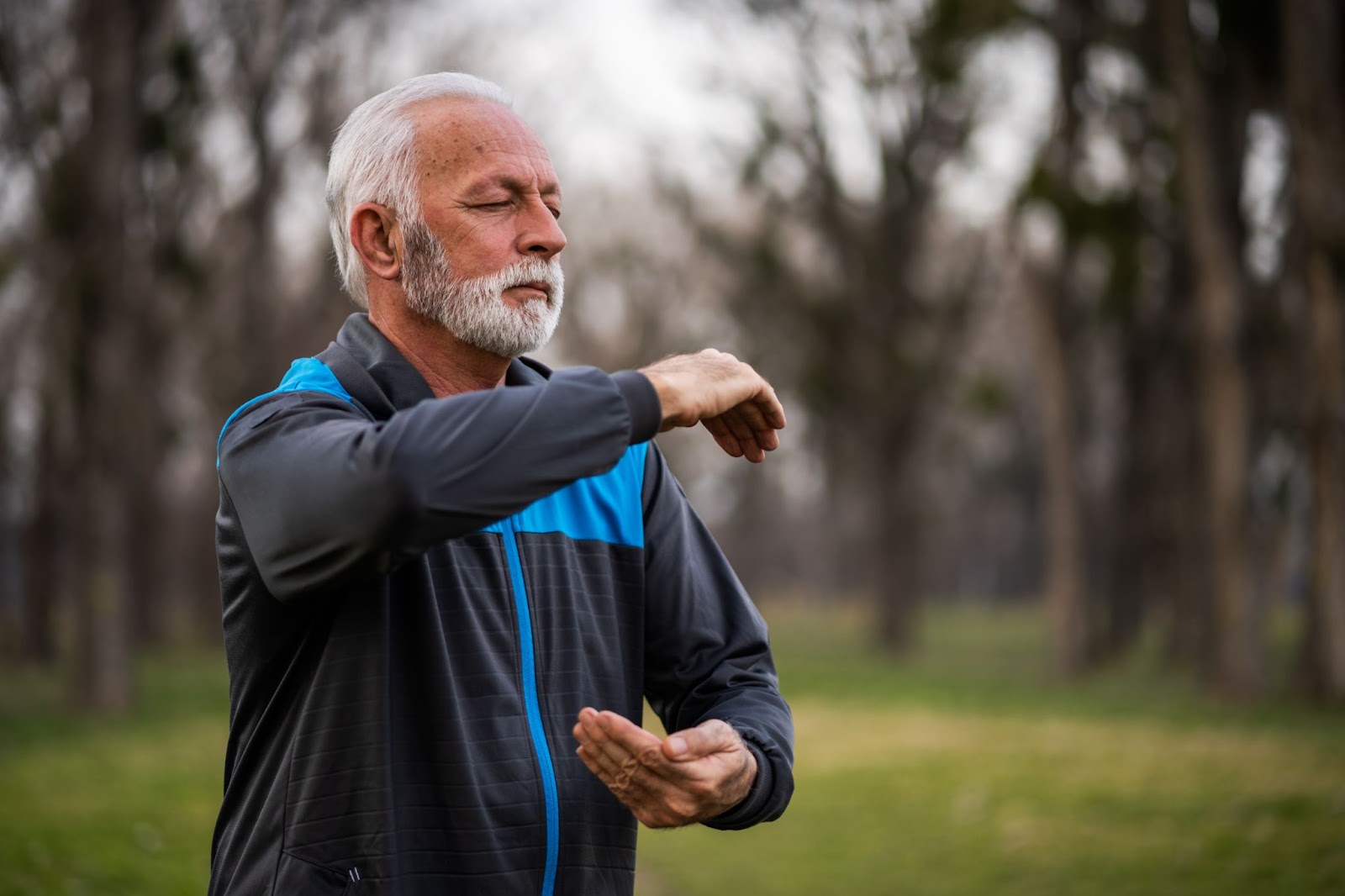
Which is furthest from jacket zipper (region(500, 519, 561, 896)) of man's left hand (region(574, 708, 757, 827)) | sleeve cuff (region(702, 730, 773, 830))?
sleeve cuff (region(702, 730, 773, 830))

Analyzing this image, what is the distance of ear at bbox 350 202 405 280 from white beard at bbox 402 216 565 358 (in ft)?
0.10

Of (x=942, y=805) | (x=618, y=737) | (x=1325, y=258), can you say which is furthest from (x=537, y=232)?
(x=1325, y=258)

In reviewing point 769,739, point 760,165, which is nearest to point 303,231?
point 760,165

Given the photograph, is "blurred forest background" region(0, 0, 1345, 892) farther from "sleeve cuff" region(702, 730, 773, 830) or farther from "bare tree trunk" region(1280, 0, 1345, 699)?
"sleeve cuff" region(702, 730, 773, 830)

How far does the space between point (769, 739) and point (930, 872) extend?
6685mm

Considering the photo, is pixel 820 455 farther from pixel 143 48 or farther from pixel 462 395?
pixel 462 395

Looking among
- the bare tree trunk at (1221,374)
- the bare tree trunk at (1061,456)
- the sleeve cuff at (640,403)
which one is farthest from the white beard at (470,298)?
the bare tree trunk at (1061,456)

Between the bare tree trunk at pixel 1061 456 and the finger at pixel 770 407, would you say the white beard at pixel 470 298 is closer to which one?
the finger at pixel 770 407

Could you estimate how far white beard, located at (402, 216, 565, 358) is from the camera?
2.41 m

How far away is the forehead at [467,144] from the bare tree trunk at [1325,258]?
45.7 ft

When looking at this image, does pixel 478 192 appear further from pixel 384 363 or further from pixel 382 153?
pixel 384 363

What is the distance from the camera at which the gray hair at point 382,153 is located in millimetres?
2410

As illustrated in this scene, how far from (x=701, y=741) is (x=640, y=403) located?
55 cm

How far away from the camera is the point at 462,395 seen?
195cm
